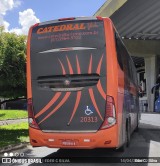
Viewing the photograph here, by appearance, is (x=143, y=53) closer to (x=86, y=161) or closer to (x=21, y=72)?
(x=21, y=72)

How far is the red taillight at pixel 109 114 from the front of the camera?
9305 millimetres

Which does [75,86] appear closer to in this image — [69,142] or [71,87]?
[71,87]

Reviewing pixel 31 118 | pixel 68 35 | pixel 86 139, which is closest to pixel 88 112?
pixel 86 139

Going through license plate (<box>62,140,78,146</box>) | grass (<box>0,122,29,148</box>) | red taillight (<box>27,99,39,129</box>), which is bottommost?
grass (<box>0,122,29,148</box>)

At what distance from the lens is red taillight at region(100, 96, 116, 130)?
930 centimetres

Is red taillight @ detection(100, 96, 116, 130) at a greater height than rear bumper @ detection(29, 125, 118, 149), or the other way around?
red taillight @ detection(100, 96, 116, 130)

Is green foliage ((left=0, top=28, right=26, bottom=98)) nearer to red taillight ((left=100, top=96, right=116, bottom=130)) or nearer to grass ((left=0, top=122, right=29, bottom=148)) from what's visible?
grass ((left=0, top=122, right=29, bottom=148))

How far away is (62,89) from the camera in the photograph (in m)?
9.70

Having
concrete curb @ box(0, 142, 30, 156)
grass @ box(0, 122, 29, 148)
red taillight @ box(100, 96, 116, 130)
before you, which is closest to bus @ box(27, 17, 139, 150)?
red taillight @ box(100, 96, 116, 130)

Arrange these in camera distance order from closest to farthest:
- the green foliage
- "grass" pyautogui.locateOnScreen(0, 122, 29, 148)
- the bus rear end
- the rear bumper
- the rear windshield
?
the rear bumper < the bus rear end < the rear windshield < "grass" pyautogui.locateOnScreen(0, 122, 29, 148) < the green foliage

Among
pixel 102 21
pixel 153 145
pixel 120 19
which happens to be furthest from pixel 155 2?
pixel 102 21

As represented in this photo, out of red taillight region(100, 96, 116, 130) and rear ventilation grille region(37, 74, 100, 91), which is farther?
rear ventilation grille region(37, 74, 100, 91)

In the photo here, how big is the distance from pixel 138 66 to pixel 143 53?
75.8 ft

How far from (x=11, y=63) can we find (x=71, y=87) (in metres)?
10.2
